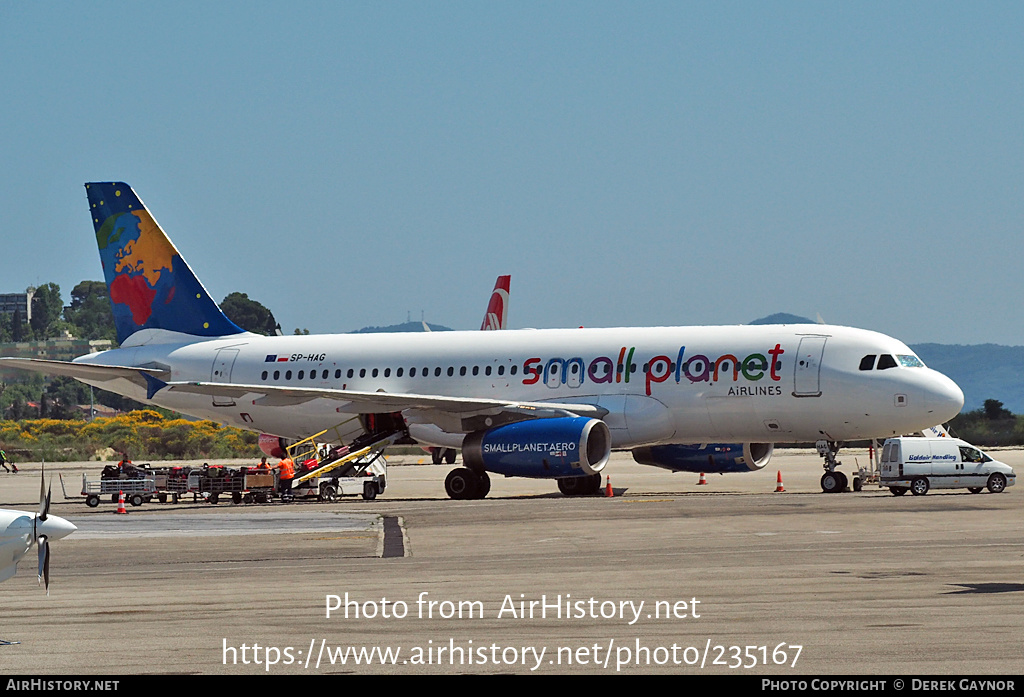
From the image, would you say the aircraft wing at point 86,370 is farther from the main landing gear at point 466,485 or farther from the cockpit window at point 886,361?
the cockpit window at point 886,361

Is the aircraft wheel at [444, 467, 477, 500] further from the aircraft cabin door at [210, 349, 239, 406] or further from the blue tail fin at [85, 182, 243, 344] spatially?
the blue tail fin at [85, 182, 243, 344]

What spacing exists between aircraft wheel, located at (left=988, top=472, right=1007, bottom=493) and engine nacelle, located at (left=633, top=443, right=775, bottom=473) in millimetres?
6011

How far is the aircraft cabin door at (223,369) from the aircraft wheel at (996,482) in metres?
20.8

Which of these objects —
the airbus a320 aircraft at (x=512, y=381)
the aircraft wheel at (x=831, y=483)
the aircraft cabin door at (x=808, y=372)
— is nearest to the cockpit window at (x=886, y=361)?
the airbus a320 aircraft at (x=512, y=381)

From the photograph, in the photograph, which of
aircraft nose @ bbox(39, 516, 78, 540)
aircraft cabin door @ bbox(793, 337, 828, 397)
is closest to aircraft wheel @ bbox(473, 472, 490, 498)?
aircraft cabin door @ bbox(793, 337, 828, 397)

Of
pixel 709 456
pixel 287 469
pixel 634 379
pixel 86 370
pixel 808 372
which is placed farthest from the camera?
pixel 709 456

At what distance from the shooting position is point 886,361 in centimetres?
3231

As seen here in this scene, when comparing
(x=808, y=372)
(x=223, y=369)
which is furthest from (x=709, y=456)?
(x=223, y=369)

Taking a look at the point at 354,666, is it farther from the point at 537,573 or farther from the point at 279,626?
the point at 537,573

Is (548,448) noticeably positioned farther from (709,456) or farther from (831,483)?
(831,483)

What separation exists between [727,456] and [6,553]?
27440 mm

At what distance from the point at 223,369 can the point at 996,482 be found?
70.9 feet

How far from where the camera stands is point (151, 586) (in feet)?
55.0
